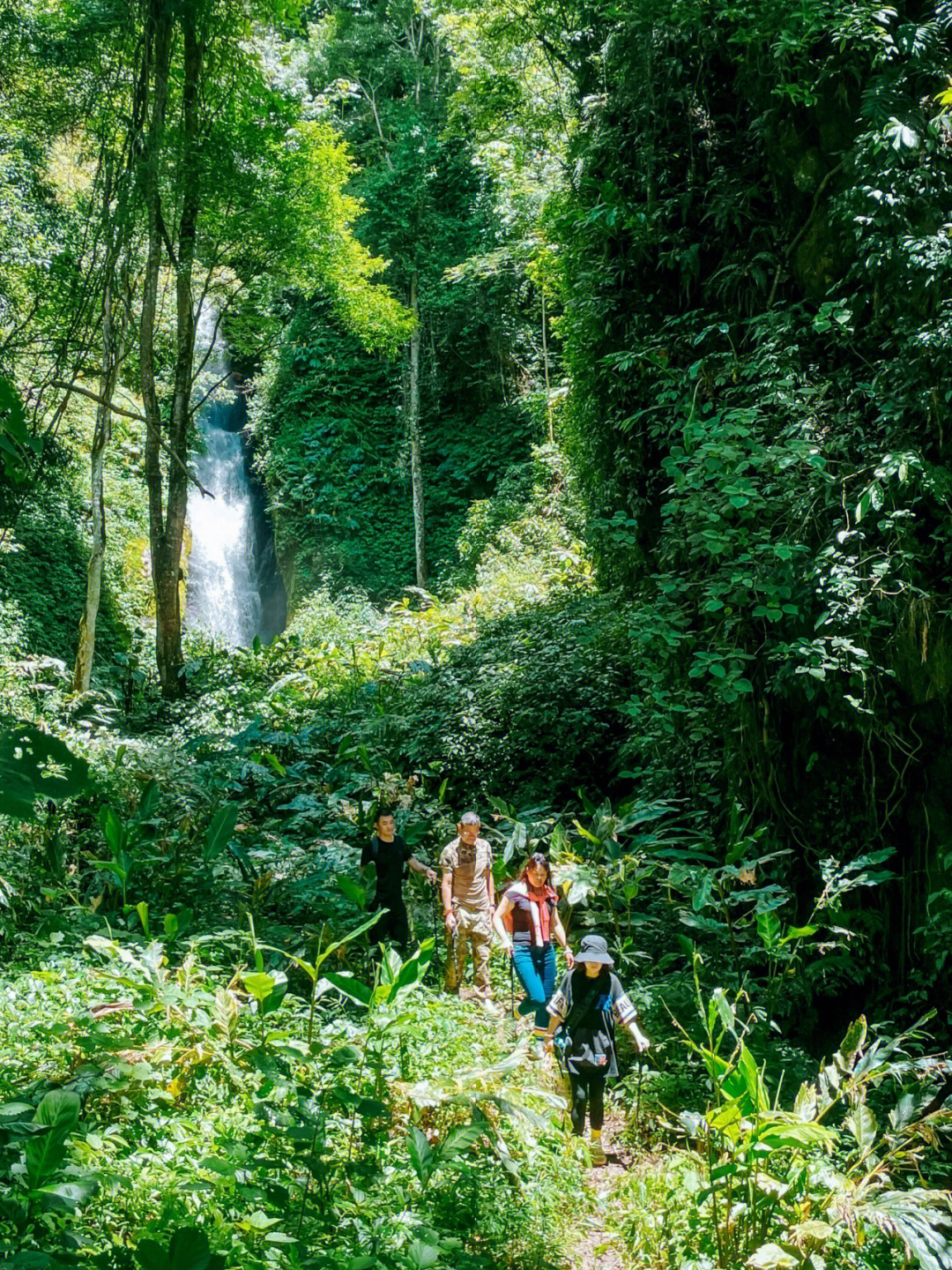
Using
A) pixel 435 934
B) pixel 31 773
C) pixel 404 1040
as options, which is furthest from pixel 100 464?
pixel 31 773

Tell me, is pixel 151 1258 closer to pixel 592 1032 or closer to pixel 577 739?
pixel 592 1032

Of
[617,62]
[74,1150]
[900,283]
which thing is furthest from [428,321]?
[74,1150]

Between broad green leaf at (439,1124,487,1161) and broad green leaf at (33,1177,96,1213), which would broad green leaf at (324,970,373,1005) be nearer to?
broad green leaf at (439,1124,487,1161)

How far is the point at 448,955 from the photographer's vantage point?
641 centimetres

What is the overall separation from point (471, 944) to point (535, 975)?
61 centimetres

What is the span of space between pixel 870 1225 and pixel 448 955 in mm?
2935

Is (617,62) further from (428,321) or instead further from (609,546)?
(428,321)

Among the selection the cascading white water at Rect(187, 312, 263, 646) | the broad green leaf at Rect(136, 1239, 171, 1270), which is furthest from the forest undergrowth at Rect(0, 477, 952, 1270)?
the cascading white water at Rect(187, 312, 263, 646)

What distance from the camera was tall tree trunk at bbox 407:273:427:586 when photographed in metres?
21.2

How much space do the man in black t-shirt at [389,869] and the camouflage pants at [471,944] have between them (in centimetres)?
35

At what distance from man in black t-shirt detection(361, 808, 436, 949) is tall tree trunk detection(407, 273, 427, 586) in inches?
578

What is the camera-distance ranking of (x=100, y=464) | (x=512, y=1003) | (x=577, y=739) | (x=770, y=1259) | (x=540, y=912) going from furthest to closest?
(x=100, y=464) → (x=577, y=739) → (x=512, y=1003) → (x=540, y=912) → (x=770, y=1259)

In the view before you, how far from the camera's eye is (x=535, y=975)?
236 inches

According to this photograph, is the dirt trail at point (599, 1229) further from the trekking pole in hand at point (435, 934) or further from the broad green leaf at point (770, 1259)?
the trekking pole in hand at point (435, 934)
